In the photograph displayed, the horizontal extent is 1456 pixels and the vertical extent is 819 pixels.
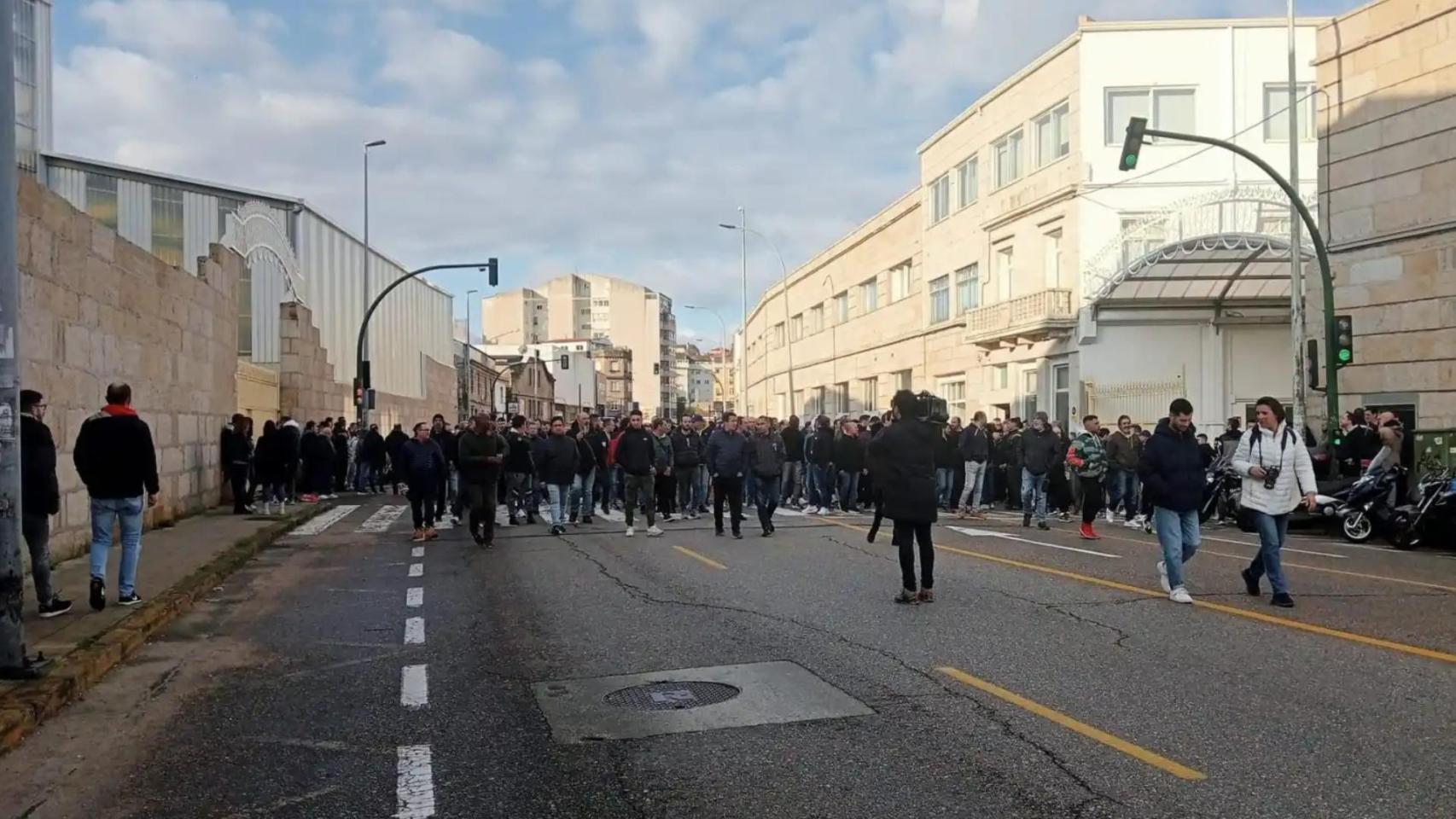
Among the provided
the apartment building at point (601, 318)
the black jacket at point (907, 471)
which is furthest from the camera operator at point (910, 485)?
the apartment building at point (601, 318)

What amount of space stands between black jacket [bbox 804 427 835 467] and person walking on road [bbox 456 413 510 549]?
8480mm

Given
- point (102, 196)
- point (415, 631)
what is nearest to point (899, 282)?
point (102, 196)

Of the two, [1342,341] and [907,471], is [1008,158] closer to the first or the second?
[1342,341]

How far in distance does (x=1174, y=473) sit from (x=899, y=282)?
125 ft

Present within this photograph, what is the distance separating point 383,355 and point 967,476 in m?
34.7

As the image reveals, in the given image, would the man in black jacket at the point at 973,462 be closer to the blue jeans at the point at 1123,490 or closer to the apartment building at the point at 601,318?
the blue jeans at the point at 1123,490

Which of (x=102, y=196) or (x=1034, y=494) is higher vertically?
(x=102, y=196)

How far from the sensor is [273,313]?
3578 cm

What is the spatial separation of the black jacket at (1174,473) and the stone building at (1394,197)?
13.7m

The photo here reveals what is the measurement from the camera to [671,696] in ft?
22.4

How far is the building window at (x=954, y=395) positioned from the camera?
4075cm

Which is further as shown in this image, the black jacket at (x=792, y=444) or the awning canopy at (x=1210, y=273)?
the awning canopy at (x=1210, y=273)

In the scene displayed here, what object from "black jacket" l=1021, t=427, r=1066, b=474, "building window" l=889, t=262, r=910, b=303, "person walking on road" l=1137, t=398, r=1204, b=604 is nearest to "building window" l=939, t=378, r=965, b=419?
"building window" l=889, t=262, r=910, b=303

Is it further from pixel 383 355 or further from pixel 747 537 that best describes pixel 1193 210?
pixel 383 355
